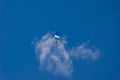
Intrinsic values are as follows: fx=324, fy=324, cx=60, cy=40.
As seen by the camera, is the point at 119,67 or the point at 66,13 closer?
the point at 119,67

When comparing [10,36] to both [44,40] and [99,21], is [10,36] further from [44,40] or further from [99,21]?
[99,21]

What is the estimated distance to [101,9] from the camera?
4309 cm

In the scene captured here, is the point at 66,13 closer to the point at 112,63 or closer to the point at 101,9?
the point at 101,9

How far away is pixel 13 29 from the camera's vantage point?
42625 mm

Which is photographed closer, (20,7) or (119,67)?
(119,67)

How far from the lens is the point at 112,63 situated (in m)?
40.9

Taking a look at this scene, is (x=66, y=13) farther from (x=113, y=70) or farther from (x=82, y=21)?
(x=113, y=70)

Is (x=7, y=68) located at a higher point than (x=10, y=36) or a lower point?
lower

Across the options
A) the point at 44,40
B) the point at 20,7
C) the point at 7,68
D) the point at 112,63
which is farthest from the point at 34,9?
the point at 112,63

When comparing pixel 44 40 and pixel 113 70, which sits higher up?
pixel 44 40

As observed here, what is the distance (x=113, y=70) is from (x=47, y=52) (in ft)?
28.3

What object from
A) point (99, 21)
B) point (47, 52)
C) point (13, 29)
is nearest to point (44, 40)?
point (47, 52)

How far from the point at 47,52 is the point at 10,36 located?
540cm

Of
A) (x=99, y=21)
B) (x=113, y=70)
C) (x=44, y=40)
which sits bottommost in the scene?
(x=113, y=70)
